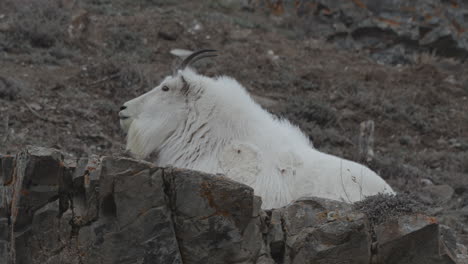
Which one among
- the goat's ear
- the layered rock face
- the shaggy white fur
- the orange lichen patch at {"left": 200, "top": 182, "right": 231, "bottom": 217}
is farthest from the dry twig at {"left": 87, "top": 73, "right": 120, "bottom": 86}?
the orange lichen patch at {"left": 200, "top": 182, "right": 231, "bottom": 217}

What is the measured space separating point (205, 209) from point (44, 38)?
398 inches

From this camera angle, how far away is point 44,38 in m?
12.8

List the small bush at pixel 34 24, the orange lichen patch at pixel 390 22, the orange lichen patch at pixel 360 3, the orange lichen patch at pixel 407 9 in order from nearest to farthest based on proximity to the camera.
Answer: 1. the small bush at pixel 34 24
2. the orange lichen patch at pixel 390 22
3. the orange lichen patch at pixel 407 9
4. the orange lichen patch at pixel 360 3

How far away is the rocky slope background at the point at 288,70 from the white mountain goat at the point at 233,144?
63.4 inches

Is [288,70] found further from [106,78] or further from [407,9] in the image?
[407,9]

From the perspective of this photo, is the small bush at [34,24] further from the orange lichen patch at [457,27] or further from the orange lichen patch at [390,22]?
the orange lichen patch at [457,27]

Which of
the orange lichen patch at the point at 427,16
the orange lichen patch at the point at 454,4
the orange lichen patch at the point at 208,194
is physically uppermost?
the orange lichen patch at the point at 208,194

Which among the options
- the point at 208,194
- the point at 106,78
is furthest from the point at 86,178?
the point at 106,78

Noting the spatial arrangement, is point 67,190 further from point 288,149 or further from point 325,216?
point 288,149

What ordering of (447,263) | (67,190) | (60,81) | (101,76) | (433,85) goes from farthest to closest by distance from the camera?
(433,85) < (101,76) < (60,81) < (67,190) < (447,263)

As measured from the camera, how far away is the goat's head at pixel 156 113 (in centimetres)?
627

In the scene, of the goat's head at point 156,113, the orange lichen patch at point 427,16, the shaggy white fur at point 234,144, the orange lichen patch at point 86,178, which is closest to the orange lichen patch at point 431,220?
the shaggy white fur at point 234,144

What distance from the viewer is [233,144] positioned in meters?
5.82

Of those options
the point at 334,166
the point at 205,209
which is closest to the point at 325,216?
the point at 205,209
